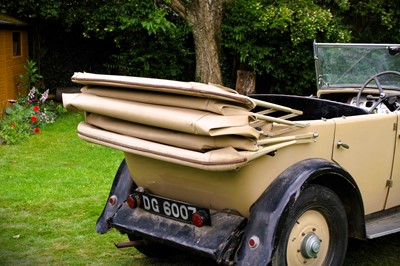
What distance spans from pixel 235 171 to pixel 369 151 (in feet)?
3.98

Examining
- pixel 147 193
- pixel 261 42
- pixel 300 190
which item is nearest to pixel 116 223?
pixel 147 193

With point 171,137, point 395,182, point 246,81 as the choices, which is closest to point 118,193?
point 171,137

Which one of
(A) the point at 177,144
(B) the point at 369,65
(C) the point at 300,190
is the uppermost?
(B) the point at 369,65

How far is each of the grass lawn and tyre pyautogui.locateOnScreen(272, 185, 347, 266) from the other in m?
0.68

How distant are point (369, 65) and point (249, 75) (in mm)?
7029

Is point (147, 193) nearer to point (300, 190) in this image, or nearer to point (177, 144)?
point (177, 144)

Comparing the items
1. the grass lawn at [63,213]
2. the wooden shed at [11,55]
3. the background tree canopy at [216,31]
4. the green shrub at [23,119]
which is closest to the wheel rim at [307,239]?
the grass lawn at [63,213]

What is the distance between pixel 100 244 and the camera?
15.4 feet

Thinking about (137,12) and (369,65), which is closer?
(369,65)

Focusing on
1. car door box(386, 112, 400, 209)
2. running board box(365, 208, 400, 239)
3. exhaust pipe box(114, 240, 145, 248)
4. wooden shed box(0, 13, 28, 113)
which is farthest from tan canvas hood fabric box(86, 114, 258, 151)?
wooden shed box(0, 13, 28, 113)

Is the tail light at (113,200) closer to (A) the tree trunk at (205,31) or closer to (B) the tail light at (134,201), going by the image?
(B) the tail light at (134,201)

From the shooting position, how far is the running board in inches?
155

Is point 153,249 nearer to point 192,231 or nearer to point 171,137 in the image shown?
point 192,231

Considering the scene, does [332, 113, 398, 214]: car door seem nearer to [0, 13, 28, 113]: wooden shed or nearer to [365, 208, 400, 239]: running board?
[365, 208, 400, 239]: running board
